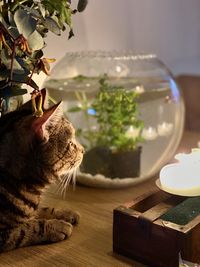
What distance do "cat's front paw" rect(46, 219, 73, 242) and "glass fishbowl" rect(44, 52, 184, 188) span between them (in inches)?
9.5

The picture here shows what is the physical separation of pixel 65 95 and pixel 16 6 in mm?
432

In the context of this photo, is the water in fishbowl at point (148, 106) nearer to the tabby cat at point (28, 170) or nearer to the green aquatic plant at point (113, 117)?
the green aquatic plant at point (113, 117)

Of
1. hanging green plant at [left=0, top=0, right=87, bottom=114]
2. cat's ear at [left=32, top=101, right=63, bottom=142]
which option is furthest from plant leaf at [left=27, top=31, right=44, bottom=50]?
cat's ear at [left=32, top=101, right=63, bottom=142]

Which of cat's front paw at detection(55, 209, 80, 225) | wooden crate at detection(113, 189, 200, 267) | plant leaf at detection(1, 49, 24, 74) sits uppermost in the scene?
plant leaf at detection(1, 49, 24, 74)

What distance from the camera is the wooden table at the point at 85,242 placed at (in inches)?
28.3

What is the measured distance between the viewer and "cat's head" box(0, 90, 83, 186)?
2.42 feet

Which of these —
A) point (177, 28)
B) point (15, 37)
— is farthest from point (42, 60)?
point (177, 28)

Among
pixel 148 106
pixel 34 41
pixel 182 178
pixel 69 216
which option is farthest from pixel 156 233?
pixel 148 106

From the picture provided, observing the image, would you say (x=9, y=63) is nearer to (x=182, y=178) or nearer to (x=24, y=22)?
(x=24, y=22)

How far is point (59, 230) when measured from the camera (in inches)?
30.9

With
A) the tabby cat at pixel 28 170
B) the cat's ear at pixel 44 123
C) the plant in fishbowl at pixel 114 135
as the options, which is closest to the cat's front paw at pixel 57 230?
the tabby cat at pixel 28 170

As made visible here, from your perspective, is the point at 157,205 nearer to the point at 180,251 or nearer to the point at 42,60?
the point at 180,251

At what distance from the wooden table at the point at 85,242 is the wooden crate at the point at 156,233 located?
0.09ft

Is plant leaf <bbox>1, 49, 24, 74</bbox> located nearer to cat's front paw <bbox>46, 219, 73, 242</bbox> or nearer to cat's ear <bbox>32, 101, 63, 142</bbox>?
cat's ear <bbox>32, 101, 63, 142</bbox>
